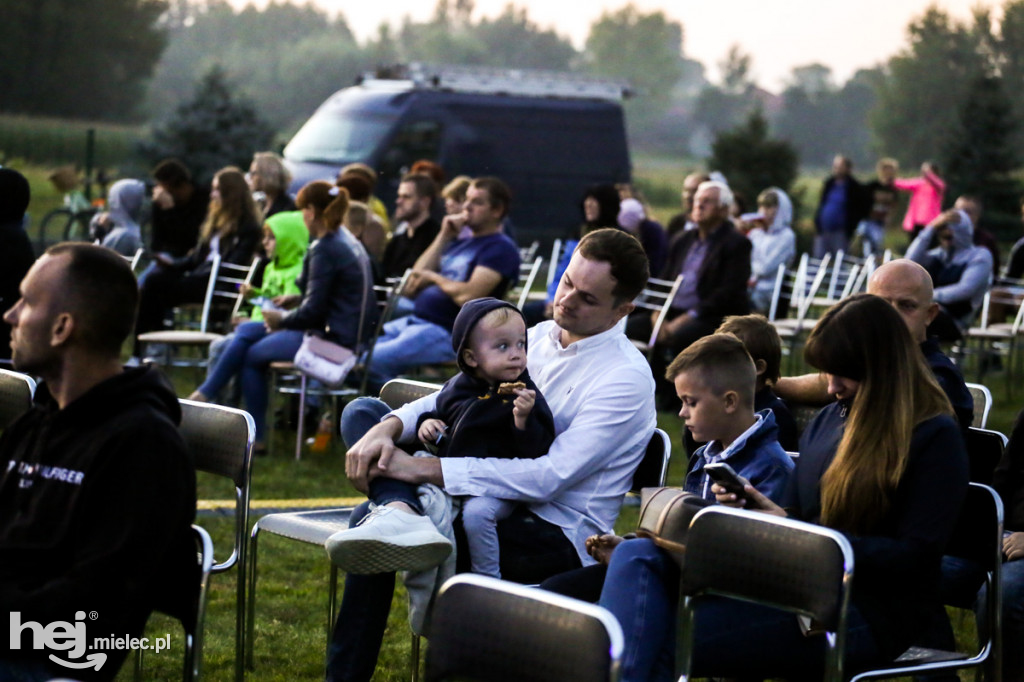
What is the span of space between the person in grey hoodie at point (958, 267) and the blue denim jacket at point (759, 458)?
258 inches

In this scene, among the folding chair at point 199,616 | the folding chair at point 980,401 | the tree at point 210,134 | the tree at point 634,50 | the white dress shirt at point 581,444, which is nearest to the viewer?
the folding chair at point 199,616

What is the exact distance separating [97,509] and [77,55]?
20.9 meters

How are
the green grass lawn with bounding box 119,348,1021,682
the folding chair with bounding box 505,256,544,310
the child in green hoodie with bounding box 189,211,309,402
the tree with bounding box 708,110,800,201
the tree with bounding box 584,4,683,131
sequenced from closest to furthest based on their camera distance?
the green grass lawn with bounding box 119,348,1021,682, the child in green hoodie with bounding box 189,211,309,402, the folding chair with bounding box 505,256,544,310, the tree with bounding box 708,110,800,201, the tree with bounding box 584,4,683,131

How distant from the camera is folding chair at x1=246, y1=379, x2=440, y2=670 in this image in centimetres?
371

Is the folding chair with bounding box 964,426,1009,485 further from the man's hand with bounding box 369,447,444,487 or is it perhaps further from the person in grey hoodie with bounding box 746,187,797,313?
the person in grey hoodie with bounding box 746,187,797,313

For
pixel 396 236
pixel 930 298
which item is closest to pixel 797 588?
pixel 930 298

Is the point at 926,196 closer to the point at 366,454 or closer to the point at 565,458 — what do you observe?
the point at 565,458

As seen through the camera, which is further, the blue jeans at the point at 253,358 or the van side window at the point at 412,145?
the van side window at the point at 412,145

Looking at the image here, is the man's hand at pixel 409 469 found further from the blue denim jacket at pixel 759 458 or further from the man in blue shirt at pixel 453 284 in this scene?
the man in blue shirt at pixel 453 284

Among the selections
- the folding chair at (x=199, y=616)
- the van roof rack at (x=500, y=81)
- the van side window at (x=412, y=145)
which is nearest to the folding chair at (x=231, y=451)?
the folding chair at (x=199, y=616)

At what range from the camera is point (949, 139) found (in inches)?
1018

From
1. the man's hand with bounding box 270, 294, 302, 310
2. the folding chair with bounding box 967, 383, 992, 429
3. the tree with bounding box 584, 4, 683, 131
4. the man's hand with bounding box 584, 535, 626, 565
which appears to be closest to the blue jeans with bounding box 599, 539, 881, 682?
the man's hand with bounding box 584, 535, 626, 565

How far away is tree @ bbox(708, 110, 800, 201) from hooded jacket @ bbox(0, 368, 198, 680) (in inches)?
880

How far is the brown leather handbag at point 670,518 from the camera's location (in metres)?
3.02
